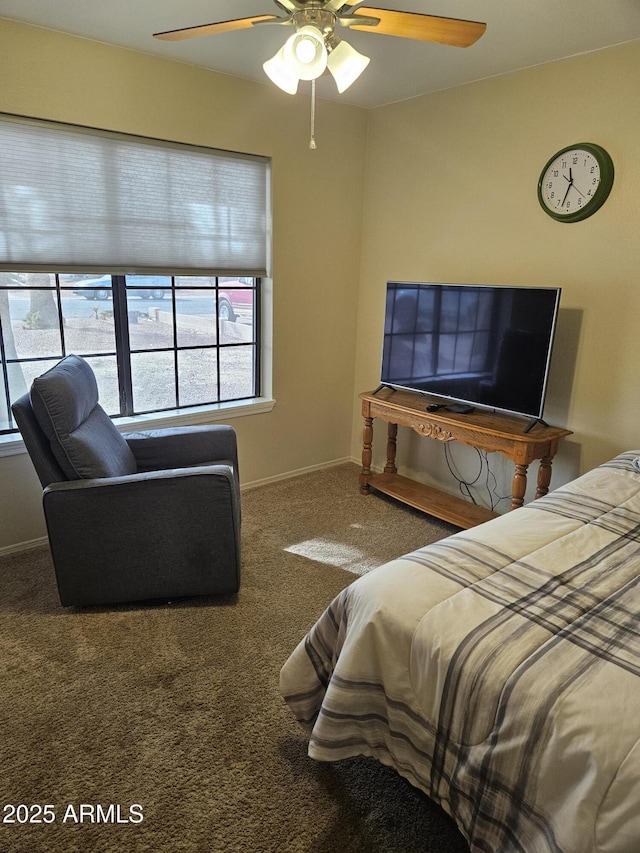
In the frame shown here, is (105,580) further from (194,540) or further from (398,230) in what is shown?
(398,230)

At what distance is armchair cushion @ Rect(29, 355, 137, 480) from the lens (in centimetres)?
231

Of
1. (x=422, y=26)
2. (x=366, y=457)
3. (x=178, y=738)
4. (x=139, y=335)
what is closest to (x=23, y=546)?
(x=139, y=335)

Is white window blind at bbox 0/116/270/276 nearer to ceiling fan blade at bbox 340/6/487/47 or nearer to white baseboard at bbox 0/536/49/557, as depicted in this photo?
white baseboard at bbox 0/536/49/557

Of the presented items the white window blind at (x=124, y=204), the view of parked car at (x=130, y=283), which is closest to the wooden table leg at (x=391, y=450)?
the white window blind at (x=124, y=204)

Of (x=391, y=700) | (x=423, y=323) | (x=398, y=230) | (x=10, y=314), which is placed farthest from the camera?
(x=398, y=230)

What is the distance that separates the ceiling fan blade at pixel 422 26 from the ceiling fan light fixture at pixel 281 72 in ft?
0.68

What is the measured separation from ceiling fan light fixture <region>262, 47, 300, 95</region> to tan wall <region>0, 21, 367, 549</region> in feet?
4.70

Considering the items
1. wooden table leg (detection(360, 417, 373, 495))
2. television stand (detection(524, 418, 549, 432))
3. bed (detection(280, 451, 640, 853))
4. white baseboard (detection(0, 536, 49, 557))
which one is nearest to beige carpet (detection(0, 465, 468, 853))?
white baseboard (detection(0, 536, 49, 557))

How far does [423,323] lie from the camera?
339cm

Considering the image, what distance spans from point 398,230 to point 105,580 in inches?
111

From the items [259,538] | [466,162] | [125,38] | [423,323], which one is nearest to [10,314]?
[125,38]

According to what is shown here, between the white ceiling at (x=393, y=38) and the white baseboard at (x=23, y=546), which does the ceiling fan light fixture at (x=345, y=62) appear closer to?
the white ceiling at (x=393, y=38)

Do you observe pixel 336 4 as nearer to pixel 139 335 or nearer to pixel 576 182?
pixel 576 182

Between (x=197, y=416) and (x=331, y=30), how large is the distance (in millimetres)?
2303
